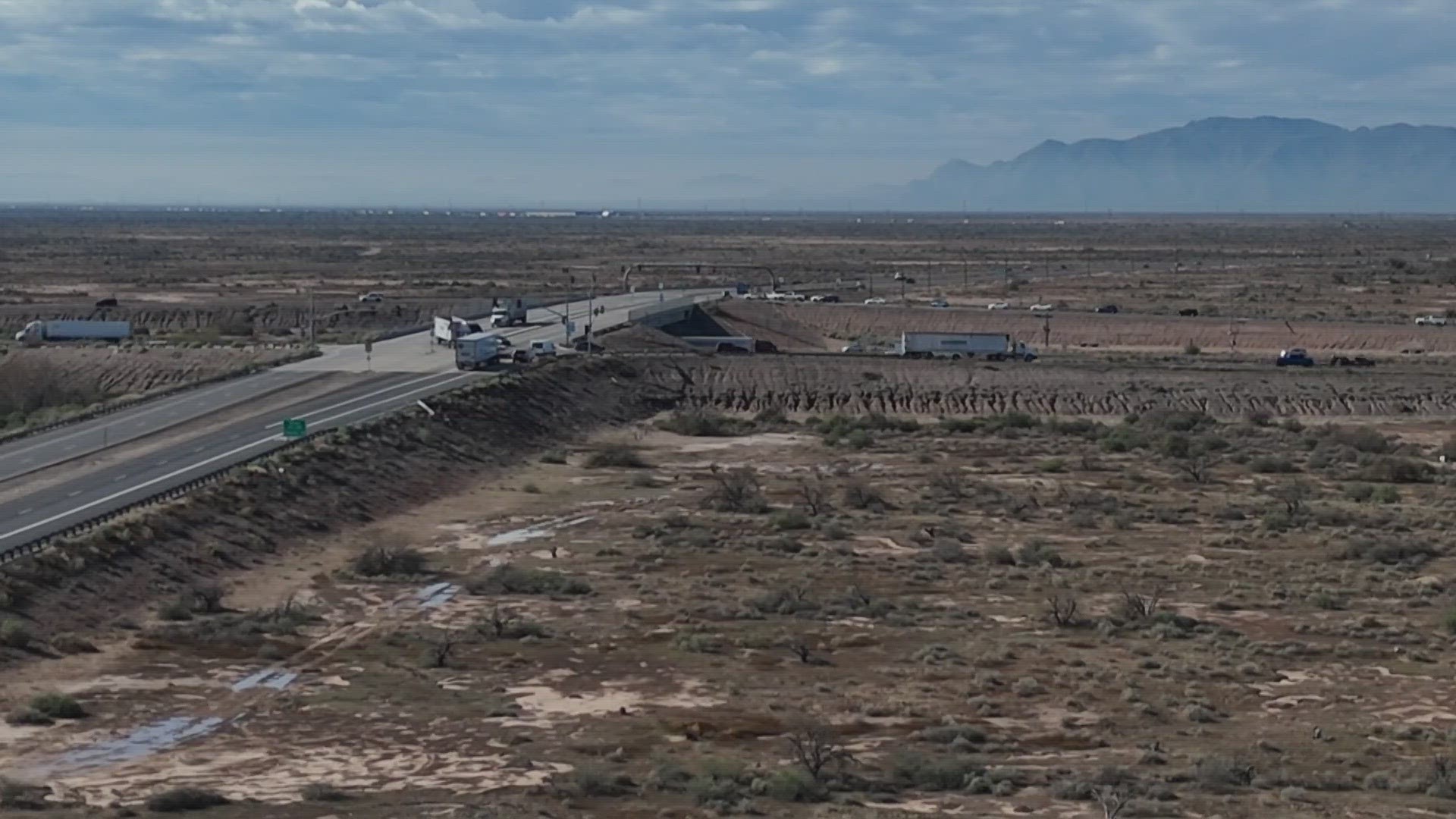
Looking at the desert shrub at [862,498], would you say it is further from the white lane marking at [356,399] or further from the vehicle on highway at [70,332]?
the vehicle on highway at [70,332]

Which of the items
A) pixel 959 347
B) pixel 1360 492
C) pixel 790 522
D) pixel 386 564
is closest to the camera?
pixel 386 564

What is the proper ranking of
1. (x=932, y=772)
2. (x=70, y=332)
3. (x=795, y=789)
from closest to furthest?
(x=795, y=789)
(x=932, y=772)
(x=70, y=332)

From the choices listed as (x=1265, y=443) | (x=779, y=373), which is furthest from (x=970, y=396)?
(x=1265, y=443)

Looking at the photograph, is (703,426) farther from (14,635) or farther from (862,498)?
(14,635)

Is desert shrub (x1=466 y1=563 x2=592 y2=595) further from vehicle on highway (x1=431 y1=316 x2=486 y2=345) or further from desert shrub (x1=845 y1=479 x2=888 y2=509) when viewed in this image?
vehicle on highway (x1=431 y1=316 x2=486 y2=345)

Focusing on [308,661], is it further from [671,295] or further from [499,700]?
[671,295]

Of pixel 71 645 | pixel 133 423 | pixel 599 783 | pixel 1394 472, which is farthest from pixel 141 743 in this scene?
pixel 1394 472

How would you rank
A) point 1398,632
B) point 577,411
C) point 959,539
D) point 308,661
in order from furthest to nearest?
point 577,411 → point 959,539 → point 1398,632 → point 308,661

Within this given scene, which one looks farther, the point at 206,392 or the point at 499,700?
the point at 206,392
